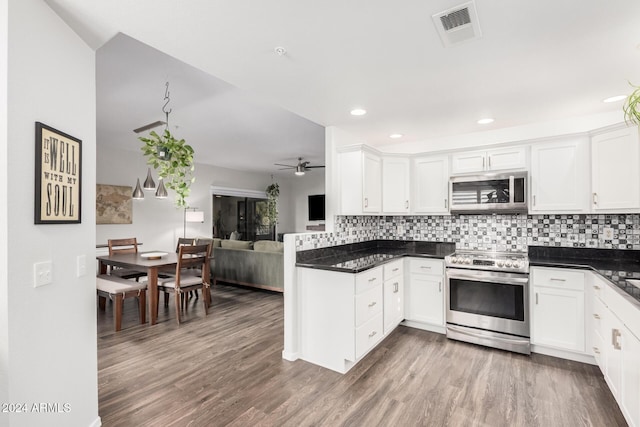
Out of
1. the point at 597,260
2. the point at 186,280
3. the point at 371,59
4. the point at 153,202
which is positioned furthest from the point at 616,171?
the point at 153,202

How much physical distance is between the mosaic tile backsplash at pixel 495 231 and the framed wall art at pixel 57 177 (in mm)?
1765

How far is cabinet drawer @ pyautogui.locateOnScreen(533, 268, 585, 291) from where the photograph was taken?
2.79 m

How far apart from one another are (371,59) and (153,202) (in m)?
5.58

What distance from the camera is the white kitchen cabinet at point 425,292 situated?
3475 millimetres

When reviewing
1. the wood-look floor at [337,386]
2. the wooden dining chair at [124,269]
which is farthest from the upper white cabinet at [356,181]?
the wooden dining chair at [124,269]

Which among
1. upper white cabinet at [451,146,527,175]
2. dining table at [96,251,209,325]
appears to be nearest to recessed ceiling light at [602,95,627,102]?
upper white cabinet at [451,146,527,175]

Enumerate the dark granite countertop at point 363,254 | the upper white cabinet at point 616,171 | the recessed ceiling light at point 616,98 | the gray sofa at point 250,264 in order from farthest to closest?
the gray sofa at point 250,264, the dark granite countertop at point 363,254, the recessed ceiling light at point 616,98, the upper white cabinet at point 616,171

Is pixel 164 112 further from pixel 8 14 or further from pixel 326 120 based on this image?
pixel 8 14

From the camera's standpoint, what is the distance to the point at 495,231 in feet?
12.2

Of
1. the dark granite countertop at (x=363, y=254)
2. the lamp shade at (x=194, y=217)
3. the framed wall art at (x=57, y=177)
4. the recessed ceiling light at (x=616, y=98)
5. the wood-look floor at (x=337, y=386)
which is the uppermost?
the recessed ceiling light at (x=616, y=98)

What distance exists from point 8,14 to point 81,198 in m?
0.88

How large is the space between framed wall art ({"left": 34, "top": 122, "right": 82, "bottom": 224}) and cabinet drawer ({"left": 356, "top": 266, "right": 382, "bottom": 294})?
6.56 ft

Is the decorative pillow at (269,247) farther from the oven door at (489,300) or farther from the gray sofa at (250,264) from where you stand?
the oven door at (489,300)

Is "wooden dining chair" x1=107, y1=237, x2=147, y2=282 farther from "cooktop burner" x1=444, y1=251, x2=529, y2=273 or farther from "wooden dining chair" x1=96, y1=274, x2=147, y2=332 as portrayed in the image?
"cooktop burner" x1=444, y1=251, x2=529, y2=273
